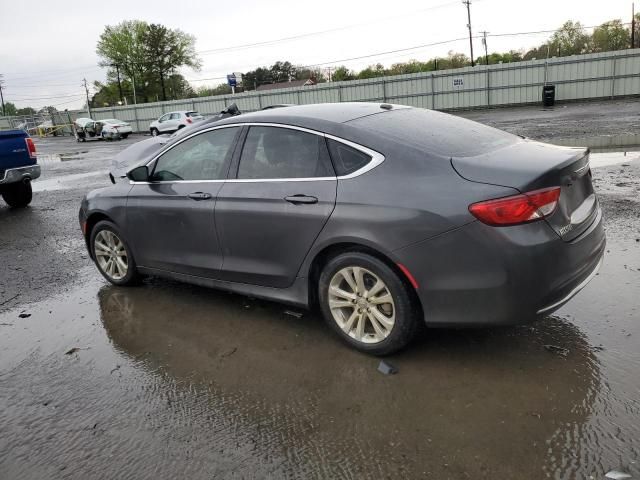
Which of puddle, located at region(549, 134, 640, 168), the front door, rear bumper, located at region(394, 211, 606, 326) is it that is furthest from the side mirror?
puddle, located at region(549, 134, 640, 168)

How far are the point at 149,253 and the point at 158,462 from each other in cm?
246

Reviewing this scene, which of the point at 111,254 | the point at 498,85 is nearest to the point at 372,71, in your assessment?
the point at 498,85

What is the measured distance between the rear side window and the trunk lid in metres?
0.59

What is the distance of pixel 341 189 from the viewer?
134 inches

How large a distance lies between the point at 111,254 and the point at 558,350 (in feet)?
13.3

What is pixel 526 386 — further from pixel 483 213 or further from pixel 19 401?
pixel 19 401

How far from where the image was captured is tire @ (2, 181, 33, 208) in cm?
1027

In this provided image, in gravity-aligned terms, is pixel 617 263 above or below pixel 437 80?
below

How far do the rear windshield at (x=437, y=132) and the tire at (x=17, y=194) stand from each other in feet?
28.9

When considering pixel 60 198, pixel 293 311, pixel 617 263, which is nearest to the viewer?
pixel 293 311

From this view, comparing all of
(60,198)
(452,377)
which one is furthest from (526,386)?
(60,198)

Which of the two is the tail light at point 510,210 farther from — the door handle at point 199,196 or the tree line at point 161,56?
the tree line at point 161,56

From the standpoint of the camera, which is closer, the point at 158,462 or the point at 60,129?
the point at 158,462

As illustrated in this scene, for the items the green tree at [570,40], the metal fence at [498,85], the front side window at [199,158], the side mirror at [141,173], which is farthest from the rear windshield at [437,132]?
the green tree at [570,40]
